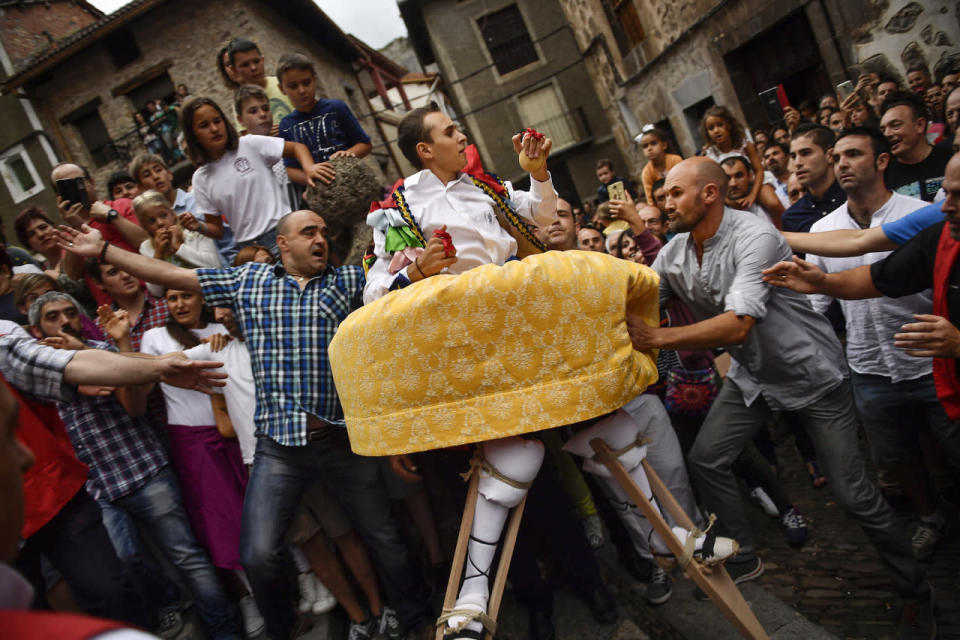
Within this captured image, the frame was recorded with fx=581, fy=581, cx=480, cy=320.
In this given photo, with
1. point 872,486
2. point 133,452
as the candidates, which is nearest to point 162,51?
point 133,452

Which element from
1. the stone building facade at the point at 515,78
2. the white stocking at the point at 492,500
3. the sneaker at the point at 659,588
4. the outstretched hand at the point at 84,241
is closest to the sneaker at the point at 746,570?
the sneaker at the point at 659,588

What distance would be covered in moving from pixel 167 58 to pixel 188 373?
17019mm

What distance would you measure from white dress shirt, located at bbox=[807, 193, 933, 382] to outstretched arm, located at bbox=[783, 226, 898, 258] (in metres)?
0.09

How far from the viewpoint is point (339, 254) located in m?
4.25

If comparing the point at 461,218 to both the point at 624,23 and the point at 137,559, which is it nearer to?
the point at 137,559

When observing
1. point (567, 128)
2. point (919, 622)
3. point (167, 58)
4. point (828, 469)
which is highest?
point (167, 58)

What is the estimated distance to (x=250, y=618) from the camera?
3.85 metres

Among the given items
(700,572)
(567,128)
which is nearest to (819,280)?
(700,572)

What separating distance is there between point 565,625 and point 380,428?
6.36ft

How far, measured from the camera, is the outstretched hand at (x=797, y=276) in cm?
265

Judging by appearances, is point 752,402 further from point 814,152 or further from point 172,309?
point 172,309

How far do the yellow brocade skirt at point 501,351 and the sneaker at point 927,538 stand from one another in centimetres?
244

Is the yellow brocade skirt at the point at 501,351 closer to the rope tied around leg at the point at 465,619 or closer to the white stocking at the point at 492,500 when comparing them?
the white stocking at the point at 492,500

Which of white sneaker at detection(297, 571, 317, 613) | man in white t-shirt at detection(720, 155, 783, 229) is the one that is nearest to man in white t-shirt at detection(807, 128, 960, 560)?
man in white t-shirt at detection(720, 155, 783, 229)
